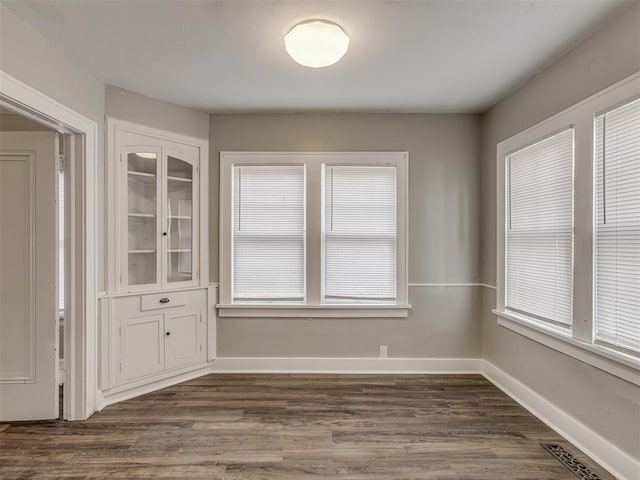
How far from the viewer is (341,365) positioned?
11.6 ft

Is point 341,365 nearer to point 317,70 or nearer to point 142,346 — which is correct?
point 142,346

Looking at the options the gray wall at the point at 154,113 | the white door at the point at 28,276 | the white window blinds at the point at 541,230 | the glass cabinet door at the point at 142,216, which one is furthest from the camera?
the glass cabinet door at the point at 142,216

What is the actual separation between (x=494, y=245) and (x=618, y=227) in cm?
133

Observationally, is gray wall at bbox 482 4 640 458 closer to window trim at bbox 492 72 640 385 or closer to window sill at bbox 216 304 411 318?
window trim at bbox 492 72 640 385

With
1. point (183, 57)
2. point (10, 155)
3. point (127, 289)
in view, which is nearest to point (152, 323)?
point (127, 289)

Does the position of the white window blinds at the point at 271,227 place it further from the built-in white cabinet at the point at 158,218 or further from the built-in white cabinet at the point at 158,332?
the built-in white cabinet at the point at 158,332

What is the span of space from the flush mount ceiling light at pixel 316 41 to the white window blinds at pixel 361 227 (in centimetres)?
149

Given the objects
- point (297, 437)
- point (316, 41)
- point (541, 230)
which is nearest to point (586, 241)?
point (541, 230)

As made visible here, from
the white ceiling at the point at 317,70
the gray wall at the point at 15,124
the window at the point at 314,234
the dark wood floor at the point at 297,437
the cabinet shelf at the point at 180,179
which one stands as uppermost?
the white ceiling at the point at 317,70

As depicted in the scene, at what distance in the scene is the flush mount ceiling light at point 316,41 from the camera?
2014mm

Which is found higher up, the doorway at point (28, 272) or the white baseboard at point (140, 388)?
the doorway at point (28, 272)

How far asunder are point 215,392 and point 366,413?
1.36 meters

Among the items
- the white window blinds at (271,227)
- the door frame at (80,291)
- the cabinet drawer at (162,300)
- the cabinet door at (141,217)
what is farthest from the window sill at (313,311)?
the door frame at (80,291)

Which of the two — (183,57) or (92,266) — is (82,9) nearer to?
(183,57)
